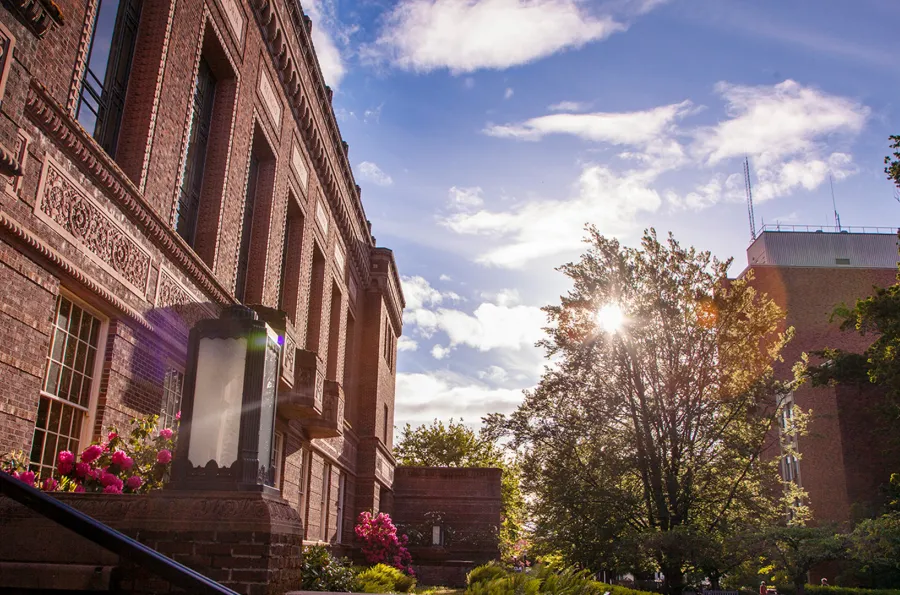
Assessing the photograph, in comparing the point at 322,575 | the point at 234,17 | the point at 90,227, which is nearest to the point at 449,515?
the point at 322,575

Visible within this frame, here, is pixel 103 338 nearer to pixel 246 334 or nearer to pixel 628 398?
pixel 246 334

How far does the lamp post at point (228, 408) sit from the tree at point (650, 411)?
1622cm

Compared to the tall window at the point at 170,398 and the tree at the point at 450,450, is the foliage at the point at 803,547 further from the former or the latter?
the tree at the point at 450,450

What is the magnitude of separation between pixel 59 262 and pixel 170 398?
3.55 metres

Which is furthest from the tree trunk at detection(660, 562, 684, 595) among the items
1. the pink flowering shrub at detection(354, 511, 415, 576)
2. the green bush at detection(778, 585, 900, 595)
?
the green bush at detection(778, 585, 900, 595)

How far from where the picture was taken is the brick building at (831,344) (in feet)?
143

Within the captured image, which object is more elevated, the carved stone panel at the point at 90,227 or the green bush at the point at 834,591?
the carved stone panel at the point at 90,227

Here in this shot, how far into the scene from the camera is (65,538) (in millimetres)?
4945

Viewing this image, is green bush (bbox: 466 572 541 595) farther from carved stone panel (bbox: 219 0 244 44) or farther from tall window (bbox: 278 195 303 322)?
tall window (bbox: 278 195 303 322)

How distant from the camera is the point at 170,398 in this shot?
10.8 m

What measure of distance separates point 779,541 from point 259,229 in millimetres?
18210

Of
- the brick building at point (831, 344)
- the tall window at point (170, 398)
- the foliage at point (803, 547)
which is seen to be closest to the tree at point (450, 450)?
the brick building at point (831, 344)

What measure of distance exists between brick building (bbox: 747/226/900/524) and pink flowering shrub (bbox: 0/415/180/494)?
31.3 meters

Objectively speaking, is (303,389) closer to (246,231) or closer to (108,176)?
(246,231)
